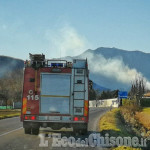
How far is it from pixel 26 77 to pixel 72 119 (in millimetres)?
2914

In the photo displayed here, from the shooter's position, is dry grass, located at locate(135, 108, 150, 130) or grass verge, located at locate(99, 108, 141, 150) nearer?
grass verge, located at locate(99, 108, 141, 150)

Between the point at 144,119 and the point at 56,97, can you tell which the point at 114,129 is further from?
the point at 144,119

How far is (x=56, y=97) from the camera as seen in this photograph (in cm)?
1770

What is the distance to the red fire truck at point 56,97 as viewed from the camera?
57.9 feet

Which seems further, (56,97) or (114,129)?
(114,129)

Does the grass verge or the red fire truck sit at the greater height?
the red fire truck

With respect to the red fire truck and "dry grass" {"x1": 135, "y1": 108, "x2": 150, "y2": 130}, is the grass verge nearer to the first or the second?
the red fire truck

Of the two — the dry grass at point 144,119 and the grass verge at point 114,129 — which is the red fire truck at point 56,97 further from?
the dry grass at point 144,119

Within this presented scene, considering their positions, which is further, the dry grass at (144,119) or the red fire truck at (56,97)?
the dry grass at (144,119)

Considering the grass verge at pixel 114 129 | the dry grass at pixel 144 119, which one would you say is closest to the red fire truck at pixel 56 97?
the grass verge at pixel 114 129

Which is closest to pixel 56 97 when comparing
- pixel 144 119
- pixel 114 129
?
pixel 114 129

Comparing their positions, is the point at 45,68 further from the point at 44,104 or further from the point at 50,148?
the point at 50,148

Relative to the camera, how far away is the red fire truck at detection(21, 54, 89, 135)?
17.6 meters

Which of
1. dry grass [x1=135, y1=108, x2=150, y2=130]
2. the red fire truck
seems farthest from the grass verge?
dry grass [x1=135, y1=108, x2=150, y2=130]
